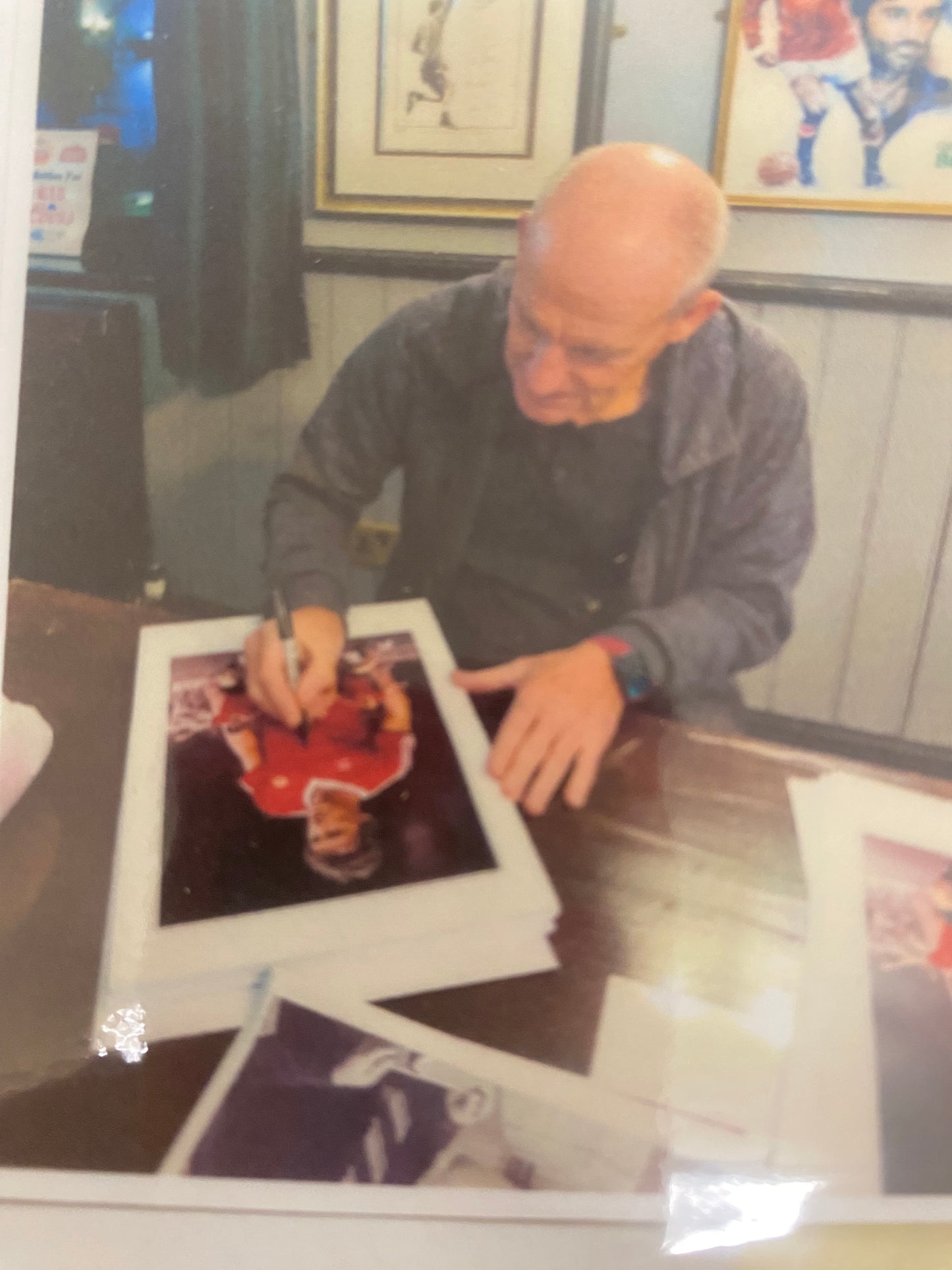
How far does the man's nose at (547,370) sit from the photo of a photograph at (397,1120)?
1.22 feet

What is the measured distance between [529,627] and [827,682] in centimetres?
18

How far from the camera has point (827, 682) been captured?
525 millimetres

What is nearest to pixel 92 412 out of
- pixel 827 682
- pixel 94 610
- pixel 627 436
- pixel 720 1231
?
pixel 94 610

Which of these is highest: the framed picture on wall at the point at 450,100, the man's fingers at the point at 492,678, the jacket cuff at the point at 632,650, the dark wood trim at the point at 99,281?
the framed picture on wall at the point at 450,100

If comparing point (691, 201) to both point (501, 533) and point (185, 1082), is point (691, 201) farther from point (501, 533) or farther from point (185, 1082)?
point (185, 1082)

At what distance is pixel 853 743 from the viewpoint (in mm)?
531

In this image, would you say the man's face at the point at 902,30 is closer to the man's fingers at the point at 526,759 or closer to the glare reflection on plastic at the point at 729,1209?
the man's fingers at the point at 526,759

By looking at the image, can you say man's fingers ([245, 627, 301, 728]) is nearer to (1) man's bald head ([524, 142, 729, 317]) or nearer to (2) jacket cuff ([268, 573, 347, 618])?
(2) jacket cuff ([268, 573, 347, 618])

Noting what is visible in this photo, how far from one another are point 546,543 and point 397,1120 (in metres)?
0.35

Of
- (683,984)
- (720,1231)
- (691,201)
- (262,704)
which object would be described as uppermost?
(691,201)

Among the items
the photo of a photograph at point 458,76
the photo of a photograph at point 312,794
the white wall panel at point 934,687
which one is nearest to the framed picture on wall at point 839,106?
the photo of a photograph at point 458,76

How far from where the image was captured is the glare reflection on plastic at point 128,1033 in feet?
1.67

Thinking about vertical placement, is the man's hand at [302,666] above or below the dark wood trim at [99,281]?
below

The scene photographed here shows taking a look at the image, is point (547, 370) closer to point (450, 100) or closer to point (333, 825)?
point (450, 100)
